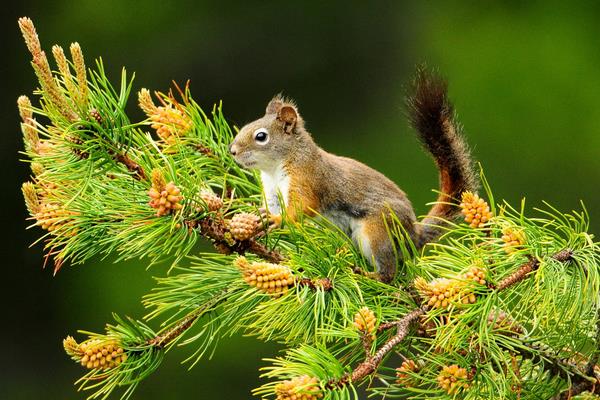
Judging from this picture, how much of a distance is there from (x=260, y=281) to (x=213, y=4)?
10.0ft

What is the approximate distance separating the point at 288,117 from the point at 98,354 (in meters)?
0.80

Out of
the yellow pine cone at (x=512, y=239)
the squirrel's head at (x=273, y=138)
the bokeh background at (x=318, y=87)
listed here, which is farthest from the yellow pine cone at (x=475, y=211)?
the bokeh background at (x=318, y=87)

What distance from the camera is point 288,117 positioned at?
171 centimetres

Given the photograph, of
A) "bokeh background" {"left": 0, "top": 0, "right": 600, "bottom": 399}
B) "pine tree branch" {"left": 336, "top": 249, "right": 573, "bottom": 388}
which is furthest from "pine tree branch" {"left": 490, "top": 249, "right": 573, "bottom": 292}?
"bokeh background" {"left": 0, "top": 0, "right": 600, "bottom": 399}

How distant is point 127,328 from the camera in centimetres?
101

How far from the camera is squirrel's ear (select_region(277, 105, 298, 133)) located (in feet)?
5.57

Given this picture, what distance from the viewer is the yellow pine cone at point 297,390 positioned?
0.81 meters

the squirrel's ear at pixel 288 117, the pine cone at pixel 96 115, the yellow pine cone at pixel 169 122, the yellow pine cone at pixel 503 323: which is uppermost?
the pine cone at pixel 96 115

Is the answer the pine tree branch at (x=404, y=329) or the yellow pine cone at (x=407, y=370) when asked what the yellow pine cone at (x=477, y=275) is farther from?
the yellow pine cone at (x=407, y=370)

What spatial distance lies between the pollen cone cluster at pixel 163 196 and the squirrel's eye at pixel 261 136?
2.32 ft

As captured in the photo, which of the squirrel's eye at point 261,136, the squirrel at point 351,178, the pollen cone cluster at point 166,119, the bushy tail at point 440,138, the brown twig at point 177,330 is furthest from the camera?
the squirrel's eye at point 261,136

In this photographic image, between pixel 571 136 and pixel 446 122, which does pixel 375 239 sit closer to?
pixel 446 122

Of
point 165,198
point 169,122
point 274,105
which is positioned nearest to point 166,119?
point 169,122

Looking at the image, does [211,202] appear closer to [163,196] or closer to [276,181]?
[163,196]
